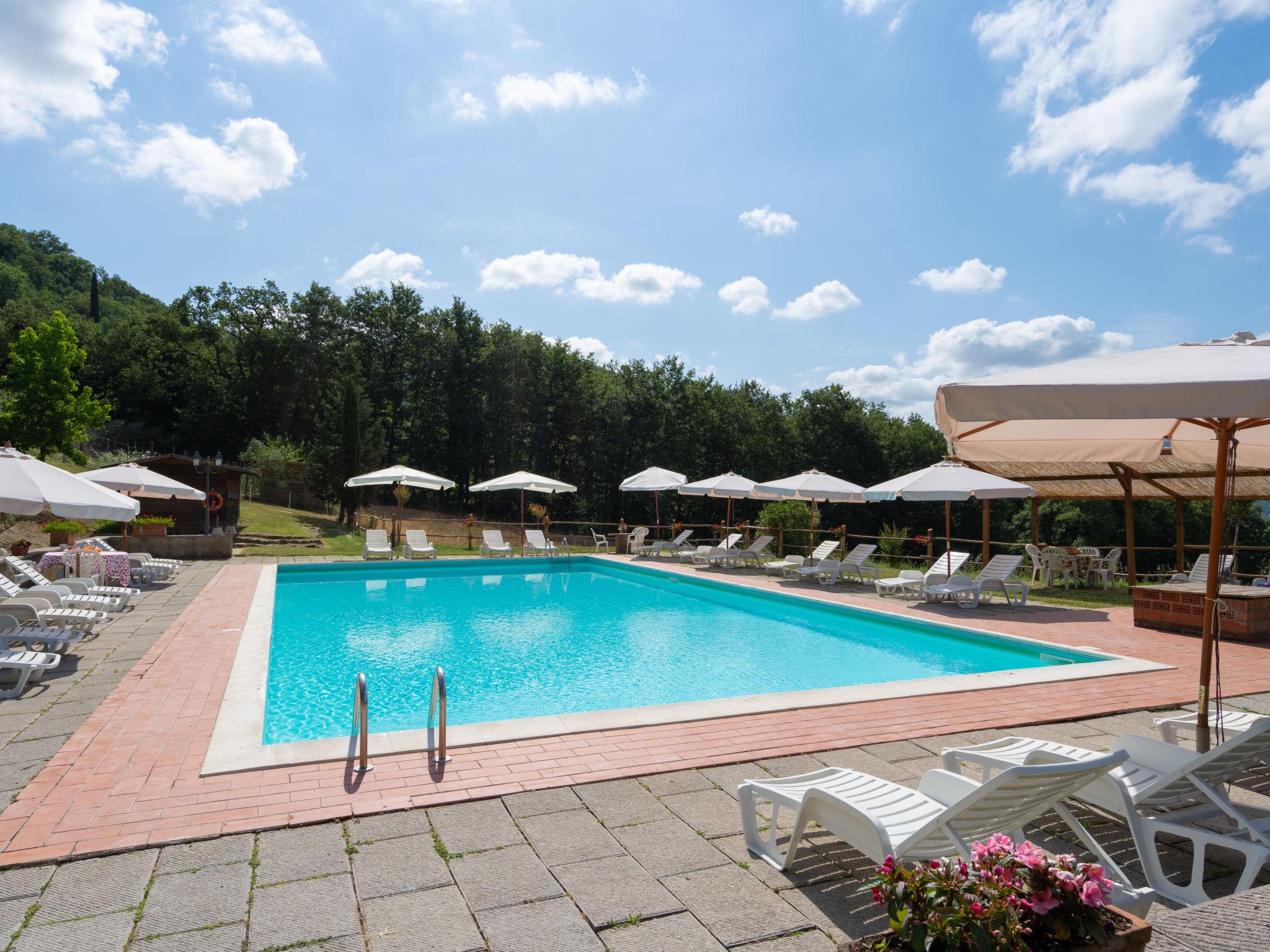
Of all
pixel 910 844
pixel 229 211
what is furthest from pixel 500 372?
pixel 910 844

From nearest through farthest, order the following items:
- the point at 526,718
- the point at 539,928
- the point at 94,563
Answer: the point at 539,928 → the point at 526,718 → the point at 94,563

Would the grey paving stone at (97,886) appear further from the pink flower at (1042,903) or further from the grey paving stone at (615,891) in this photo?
the pink flower at (1042,903)

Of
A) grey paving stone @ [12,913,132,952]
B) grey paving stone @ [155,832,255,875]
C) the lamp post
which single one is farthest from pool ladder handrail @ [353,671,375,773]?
the lamp post

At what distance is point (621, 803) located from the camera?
357 centimetres

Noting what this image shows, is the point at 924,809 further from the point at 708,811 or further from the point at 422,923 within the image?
the point at 422,923

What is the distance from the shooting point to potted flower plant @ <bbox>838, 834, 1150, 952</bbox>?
150 cm

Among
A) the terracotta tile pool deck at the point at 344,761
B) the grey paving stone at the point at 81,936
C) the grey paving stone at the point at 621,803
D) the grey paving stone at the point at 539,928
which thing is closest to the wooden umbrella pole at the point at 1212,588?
the terracotta tile pool deck at the point at 344,761

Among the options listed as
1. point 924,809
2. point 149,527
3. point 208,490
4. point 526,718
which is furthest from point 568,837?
point 208,490

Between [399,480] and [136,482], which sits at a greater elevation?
[399,480]

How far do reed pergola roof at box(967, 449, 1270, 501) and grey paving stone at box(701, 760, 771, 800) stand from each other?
1062cm

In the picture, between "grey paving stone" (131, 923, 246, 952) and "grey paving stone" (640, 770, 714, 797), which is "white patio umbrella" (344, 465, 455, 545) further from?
"grey paving stone" (131, 923, 246, 952)

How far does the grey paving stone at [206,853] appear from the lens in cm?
292

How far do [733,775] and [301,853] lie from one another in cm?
213

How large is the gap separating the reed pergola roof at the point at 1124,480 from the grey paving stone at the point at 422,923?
12492 millimetres
